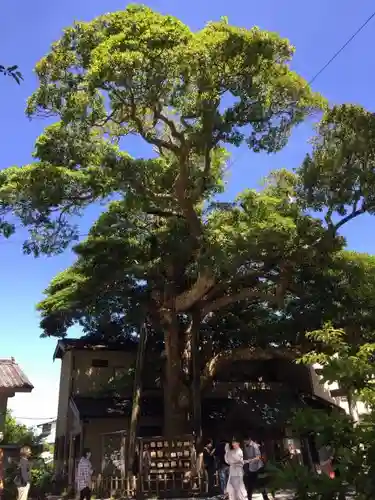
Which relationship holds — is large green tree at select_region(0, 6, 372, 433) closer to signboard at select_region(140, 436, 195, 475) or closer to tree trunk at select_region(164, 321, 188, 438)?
tree trunk at select_region(164, 321, 188, 438)

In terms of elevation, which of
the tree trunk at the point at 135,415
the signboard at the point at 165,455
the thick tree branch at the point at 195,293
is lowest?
the signboard at the point at 165,455

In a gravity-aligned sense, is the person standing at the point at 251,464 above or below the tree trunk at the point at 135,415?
below

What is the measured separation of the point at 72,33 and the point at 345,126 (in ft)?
25.4

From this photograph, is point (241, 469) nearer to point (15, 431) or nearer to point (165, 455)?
point (165, 455)

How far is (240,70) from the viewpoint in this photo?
12.4m

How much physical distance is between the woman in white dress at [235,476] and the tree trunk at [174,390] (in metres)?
7.68

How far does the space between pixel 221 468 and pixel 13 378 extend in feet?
23.4

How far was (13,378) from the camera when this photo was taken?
1182 cm

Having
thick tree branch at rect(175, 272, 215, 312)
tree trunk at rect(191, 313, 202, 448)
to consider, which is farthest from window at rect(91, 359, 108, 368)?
thick tree branch at rect(175, 272, 215, 312)

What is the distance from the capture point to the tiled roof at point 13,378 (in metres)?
11.4

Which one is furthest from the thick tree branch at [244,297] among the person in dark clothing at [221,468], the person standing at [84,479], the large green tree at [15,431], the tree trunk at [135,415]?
the large green tree at [15,431]

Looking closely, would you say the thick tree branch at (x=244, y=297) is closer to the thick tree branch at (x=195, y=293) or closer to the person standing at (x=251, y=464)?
the thick tree branch at (x=195, y=293)

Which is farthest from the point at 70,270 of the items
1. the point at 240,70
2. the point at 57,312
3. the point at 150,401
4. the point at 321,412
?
the point at 321,412

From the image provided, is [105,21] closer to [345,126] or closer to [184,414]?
[345,126]
